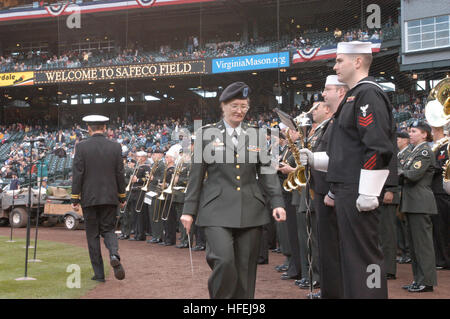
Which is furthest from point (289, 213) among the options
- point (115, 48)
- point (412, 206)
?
point (115, 48)

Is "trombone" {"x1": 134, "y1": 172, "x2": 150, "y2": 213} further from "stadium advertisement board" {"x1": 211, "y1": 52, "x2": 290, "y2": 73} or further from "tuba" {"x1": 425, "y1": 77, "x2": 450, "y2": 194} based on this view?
"stadium advertisement board" {"x1": 211, "y1": 52, "x2": 290, "y2": 73}

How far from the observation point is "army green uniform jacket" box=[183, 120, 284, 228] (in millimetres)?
4602

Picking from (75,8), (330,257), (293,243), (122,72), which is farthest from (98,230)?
(75,8)

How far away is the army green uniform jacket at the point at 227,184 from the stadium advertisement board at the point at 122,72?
1163 inches

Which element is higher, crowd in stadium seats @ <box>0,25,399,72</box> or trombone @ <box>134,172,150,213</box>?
crowd in stadium seats @ <box>0,25,399,72</box>

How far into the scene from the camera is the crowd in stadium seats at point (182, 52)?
29.7 meters

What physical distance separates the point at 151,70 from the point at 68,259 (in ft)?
88.1

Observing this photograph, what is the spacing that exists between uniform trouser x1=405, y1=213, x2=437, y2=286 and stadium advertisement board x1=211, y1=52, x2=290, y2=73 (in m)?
23.9

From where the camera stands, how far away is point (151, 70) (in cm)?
3559

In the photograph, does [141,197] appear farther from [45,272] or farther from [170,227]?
[45,272]

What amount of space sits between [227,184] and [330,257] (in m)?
1.21

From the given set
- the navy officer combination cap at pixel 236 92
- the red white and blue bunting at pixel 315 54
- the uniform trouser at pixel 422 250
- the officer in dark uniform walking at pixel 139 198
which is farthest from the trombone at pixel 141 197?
the red white and blue bunting at pixel 315 54

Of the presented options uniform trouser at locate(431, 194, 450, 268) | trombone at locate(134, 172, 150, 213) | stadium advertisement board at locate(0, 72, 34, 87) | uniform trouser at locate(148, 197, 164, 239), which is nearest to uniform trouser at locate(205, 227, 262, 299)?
uniform trouser at locate(431, 194, 450, 268)
